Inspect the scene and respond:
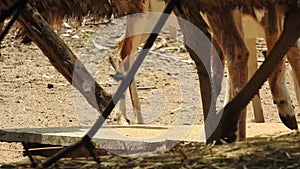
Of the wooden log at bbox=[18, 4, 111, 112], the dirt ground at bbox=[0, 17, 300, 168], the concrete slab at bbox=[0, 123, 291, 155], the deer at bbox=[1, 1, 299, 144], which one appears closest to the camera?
the wooden log at bbox=[18, 4, 111, 112]

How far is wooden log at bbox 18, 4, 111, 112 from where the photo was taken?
403 cm

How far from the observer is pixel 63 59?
4027 mm

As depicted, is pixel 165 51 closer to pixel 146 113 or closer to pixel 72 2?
pixel 146 113

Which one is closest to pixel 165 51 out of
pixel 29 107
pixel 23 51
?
pixel 23 51

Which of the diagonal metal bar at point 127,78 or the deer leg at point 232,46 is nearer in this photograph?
the diagonal metal bar at point 127,78

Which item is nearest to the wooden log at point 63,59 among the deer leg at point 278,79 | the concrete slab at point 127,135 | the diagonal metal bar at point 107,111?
the concrete slab at point 127,135

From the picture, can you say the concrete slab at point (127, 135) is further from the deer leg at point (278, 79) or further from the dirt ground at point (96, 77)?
the dirt ground at point (96, 77)

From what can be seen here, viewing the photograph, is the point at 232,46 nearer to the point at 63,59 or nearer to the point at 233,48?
the point at 233,48

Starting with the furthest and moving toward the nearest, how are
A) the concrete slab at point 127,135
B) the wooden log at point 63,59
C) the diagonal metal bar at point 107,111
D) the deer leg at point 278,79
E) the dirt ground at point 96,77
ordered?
the dirt ground at point 96,77, the deer leg at point 278,79, the concrete slab at point 127,135, the wooden log at point 63,59, the diagonal metal bar at point 107,111

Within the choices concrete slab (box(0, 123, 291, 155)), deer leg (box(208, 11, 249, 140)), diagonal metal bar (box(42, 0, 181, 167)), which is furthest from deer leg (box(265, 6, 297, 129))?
diagonal metal bar (box(42, 0, 181, 167))

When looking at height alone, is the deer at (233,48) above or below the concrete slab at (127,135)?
above

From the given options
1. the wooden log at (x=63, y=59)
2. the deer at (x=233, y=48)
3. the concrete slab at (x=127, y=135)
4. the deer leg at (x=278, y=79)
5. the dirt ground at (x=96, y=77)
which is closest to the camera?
the wooden log at (x=63, y=59)

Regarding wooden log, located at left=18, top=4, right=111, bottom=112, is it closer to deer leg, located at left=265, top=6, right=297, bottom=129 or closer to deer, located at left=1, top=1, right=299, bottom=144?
deer, located at left=1, top=1, right=299, bottom=144

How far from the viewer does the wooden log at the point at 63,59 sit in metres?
4.03
